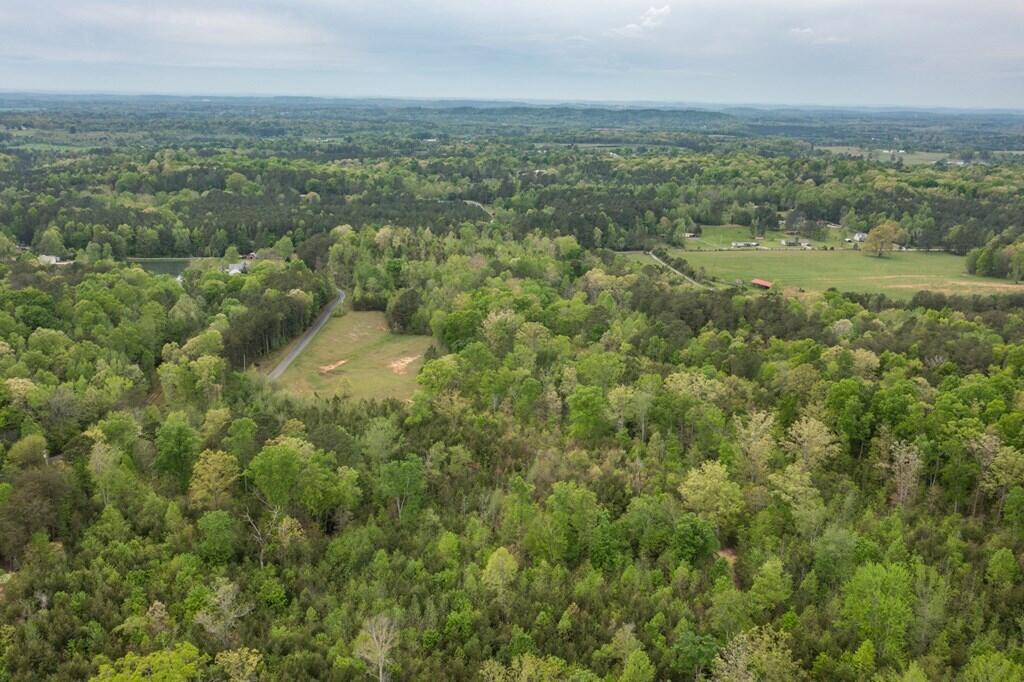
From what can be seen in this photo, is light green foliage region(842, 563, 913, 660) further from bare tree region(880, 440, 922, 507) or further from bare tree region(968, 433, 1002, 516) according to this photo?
bare tree region(968, 433, 1002, 516)

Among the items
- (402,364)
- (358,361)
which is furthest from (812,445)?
(358,361)

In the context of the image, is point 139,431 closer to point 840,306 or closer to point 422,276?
point 422,276

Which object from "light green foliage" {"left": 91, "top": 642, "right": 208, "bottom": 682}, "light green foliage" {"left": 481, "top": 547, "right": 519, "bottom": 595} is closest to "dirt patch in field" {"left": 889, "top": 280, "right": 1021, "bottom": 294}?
"light green foliage" {"left": 481, "top": 547, "right": 519, "bottom": 595}

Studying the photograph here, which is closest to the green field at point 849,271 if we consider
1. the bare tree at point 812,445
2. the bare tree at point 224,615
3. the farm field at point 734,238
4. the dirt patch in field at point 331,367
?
the farm field at point 734,238

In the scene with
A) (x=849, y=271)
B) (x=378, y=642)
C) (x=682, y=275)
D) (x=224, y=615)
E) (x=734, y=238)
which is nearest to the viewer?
(x=378, y=642)

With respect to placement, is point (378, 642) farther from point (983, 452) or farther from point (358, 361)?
point (358, 361)

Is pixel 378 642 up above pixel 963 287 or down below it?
below
